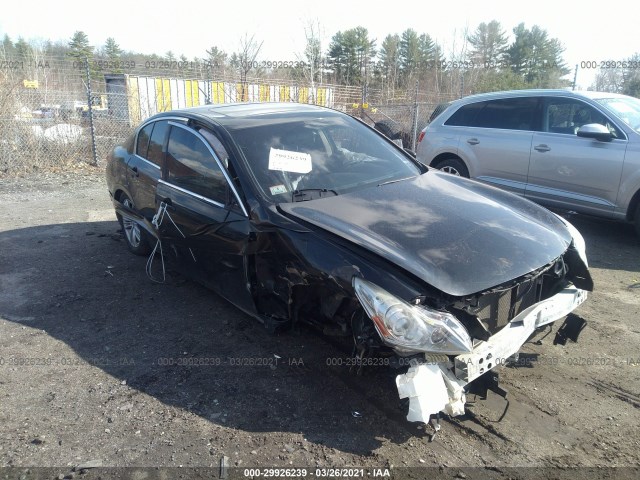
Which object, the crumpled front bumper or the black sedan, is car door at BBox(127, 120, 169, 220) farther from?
the crumpled front bumper

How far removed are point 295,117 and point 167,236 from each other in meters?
1.60

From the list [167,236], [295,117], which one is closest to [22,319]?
[167,236]

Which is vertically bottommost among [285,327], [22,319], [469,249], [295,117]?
[22,319]

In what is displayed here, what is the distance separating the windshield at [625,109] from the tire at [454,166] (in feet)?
6.62

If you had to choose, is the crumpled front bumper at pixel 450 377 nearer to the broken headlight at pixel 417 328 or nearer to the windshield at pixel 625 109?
the broken headlight at pixel 417 328

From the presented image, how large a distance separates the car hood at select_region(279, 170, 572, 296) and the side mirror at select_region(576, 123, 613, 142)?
Result: 2.77 meters

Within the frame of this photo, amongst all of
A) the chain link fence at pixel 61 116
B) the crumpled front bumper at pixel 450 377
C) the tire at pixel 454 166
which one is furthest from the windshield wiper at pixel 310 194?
the chain link fence at pixel 61 116

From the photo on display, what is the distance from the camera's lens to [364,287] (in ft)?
8.93

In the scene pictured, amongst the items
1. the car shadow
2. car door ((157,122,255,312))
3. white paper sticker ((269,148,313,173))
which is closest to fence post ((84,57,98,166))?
the car shadow

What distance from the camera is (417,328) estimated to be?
2547 millimetres

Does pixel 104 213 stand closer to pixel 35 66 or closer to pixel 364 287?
pixel 364 287

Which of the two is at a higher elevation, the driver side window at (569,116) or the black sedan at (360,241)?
the driver side window at (569,116)

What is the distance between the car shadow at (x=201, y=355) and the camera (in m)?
2.95

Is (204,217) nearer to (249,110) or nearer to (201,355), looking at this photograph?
(201,355)
